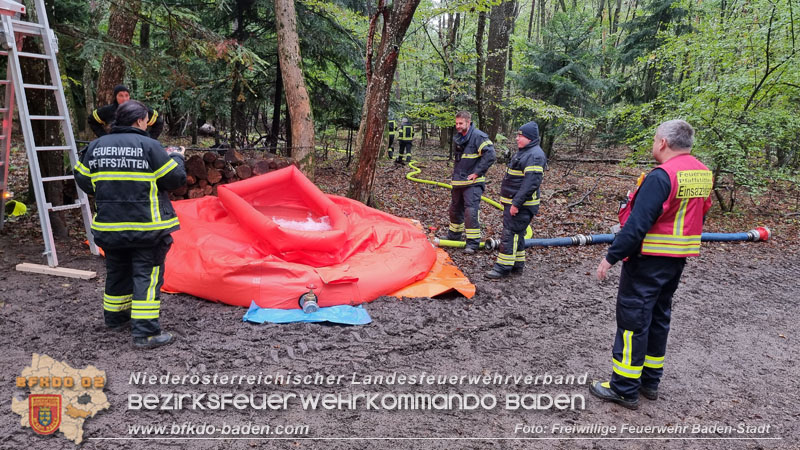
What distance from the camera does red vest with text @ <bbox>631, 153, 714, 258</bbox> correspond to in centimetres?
270

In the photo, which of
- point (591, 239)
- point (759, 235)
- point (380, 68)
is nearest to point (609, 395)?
point (591, 239)

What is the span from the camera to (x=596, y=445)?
2531 millimetres

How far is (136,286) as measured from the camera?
10.6 ft

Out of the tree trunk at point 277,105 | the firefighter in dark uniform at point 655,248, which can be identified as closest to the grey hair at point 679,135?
the firefighter in dark uniform at point 655,248

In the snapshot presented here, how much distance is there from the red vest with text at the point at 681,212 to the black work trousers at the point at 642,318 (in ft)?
0.30

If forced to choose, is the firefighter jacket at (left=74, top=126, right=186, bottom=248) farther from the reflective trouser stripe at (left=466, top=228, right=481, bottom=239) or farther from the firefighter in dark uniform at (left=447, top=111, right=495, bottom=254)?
the reflective trouser stripe at (left=466, top=228, right=481, bottom=239)

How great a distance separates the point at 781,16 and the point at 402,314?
8.69m

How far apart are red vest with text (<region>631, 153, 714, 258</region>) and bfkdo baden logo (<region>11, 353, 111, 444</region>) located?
3506mm

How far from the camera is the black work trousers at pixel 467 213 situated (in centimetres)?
621

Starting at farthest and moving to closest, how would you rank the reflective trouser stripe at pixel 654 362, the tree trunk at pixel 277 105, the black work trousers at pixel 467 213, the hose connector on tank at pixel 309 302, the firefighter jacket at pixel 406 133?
the firefighter jacket at pixel 406 133
the tree trunk at pixel 277 105
the black work trousers at pixel 467 213
the hose connector on tank at pixel 309 302
the reflective trouser stripe at pixel 654 362

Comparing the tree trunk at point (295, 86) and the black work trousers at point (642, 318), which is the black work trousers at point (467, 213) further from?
the black work trousers at point (642, 318)

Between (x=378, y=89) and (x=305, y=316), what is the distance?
3800 millimetres

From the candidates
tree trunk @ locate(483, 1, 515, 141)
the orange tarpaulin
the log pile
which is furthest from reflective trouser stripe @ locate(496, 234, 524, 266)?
tree trunk @ locate(483, 1, 515, 141)

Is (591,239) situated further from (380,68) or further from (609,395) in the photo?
(609,395)
